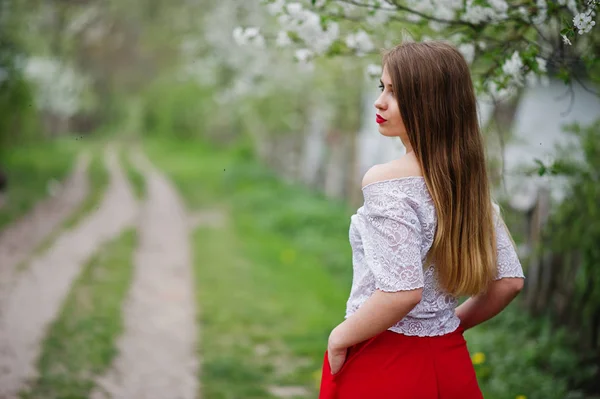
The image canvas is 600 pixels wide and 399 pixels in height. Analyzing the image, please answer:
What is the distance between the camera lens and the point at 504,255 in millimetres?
2246

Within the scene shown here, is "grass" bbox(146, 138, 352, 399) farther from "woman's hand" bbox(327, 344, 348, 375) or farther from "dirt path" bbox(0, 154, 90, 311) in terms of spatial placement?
"woman's hand" bbox(327, 344, 348, 375)

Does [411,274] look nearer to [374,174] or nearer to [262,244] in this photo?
[374,174]

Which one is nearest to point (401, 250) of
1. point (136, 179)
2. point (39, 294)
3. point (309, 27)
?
point (309, 27)

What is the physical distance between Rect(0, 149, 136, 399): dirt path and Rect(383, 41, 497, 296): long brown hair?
3741 mm

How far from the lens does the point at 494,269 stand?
220cm

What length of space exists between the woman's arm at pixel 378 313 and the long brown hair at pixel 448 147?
0.22 m

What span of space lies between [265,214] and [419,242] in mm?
11947

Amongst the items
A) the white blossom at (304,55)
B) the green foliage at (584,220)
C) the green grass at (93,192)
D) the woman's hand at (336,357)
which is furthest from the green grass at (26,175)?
the woman's hand at (336,357)

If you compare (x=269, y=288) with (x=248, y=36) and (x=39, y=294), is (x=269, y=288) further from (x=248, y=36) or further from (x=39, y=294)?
(x=248, y=36)

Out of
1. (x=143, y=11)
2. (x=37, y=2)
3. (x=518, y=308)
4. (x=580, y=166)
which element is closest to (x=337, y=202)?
(x=143, y=11)

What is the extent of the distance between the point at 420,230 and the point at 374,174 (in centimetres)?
22

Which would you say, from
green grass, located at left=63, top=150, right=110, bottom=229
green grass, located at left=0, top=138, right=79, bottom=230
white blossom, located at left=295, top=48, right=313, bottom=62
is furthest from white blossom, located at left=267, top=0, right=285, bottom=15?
green grass, located at left=63, top=150, right=110, bottom=229

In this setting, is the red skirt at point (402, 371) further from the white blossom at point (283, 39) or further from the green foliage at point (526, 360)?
the green foliage at point (526, 360)

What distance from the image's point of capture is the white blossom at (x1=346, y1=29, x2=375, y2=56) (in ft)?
11.9
